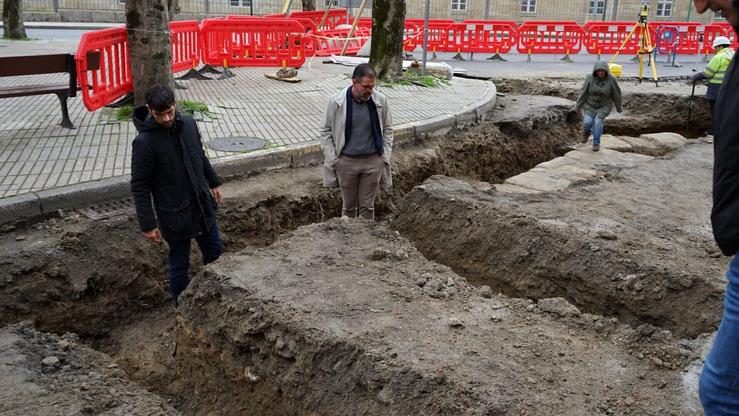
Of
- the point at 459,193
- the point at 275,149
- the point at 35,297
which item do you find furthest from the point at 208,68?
the point at 35,297

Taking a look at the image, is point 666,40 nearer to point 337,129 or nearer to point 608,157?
point 608,157

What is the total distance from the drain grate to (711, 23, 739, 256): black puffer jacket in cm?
529

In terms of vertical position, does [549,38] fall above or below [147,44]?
above

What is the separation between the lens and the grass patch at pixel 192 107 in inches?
368

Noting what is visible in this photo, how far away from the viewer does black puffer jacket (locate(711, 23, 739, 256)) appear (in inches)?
81.5

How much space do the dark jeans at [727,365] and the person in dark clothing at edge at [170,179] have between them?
12.3 feet

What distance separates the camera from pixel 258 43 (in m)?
14.3

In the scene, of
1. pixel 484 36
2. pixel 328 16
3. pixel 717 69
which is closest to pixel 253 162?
pixel 717 69

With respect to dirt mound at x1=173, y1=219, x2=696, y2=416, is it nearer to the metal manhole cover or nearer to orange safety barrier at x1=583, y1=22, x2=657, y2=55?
the metal manhole cover

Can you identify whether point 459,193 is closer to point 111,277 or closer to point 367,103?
point 367,103

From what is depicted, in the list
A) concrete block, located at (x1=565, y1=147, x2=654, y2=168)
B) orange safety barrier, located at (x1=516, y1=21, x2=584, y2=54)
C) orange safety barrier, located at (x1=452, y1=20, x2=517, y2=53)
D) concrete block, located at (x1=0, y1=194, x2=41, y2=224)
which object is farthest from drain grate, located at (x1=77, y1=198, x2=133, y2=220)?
orange safety barrier, located at (x1=516, y1=21, x2=584, y2=54)

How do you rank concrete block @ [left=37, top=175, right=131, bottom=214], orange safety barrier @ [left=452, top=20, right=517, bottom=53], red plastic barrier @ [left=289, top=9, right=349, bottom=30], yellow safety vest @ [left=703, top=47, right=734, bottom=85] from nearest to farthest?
concrete block @ [left=37, top=175, right=131, bottom=214] → yellow safety vest @ [left=703, top=47, right=734, bottom=85] → red plastic barrier @ [left=289, top=9, right=349, bottom=30] → orange safety barrier @ [left=452, top=20, right=517, bottom=53]

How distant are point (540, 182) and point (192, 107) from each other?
5140 mm

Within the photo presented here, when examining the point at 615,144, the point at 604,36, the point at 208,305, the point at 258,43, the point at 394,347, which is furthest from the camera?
the point at 604,36
